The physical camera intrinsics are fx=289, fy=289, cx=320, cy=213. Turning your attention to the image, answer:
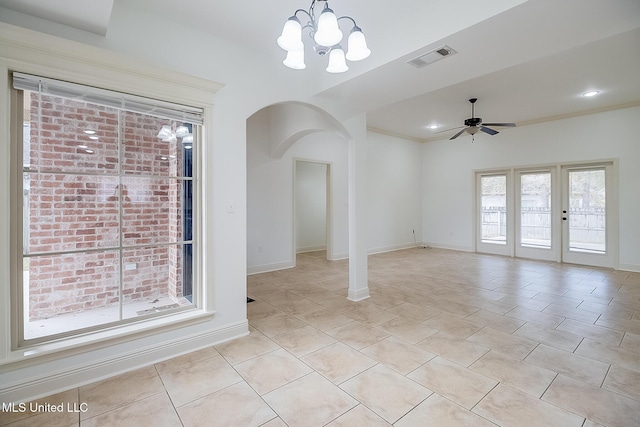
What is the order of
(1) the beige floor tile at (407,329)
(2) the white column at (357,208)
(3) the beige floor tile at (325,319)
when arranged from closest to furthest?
(1) the beige floor tile at (407,329) < (3) the beige floor tile at (325,319) < (2) the white column at (357,208)

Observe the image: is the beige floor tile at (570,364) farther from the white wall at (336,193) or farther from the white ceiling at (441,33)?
the white wall at (336,193)

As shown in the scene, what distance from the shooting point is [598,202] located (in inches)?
226

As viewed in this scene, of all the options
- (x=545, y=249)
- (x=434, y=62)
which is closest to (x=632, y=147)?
(x=545, y=249)

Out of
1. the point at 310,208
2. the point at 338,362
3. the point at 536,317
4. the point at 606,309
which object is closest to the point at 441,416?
the point at 338,362

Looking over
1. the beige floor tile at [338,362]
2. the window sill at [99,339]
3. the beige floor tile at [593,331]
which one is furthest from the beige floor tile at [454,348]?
the window sill at [99,339]

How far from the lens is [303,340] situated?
109 inches

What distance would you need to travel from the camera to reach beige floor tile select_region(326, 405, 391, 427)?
169cm

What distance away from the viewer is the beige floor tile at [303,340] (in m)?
2.60

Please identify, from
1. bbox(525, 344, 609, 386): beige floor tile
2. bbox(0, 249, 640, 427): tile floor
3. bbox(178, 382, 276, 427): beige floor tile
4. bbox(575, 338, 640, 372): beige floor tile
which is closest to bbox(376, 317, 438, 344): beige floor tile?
bbox(0, 249, 640, 427): tile floor

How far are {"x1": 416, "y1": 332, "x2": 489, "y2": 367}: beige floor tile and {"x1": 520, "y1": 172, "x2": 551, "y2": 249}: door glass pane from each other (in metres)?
5.25

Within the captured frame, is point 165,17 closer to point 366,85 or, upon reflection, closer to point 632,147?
point 366,85

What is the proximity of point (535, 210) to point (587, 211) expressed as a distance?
0.88m

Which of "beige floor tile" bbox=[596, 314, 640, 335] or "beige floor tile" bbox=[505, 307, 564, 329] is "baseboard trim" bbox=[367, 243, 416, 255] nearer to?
"beige floor tile" bbox=[505, 307, 564, 329]

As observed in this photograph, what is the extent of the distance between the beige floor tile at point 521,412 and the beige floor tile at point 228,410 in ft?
4.42
